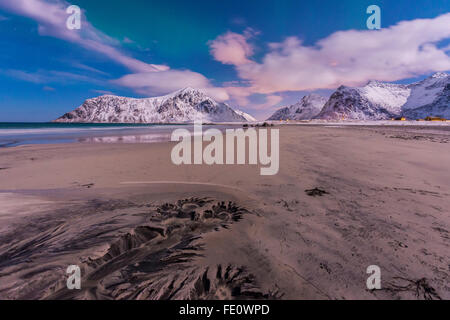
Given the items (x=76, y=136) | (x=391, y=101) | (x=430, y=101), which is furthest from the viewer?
(x=391, y=101)

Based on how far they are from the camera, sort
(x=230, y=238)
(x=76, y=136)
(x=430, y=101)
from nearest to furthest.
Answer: (x=230, y=238) → (x=76, y=136) → (x=430, y=101)

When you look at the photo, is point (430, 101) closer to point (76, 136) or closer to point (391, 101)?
point (391, 101)

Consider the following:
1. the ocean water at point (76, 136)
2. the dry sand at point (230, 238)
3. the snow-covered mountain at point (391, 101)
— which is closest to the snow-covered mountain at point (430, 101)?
the snow-covered mountain at point (391, 101)

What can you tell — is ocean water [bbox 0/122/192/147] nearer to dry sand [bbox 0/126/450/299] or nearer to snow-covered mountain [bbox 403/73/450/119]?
dry sand [bbox 0/126/450/299]

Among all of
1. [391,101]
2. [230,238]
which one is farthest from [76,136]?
[391,101]

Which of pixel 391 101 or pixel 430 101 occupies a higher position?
pixel 391 101

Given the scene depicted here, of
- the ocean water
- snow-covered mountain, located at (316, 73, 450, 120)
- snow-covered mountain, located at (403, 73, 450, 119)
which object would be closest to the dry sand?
the ocean water
